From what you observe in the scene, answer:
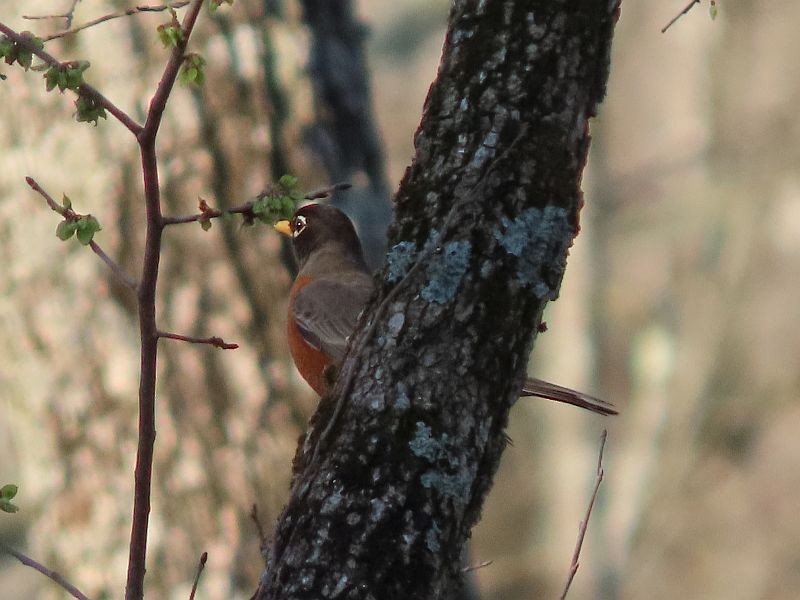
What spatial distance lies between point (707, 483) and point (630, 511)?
1177 millimetres

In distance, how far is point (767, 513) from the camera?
12062 mm

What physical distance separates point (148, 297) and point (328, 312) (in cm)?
189

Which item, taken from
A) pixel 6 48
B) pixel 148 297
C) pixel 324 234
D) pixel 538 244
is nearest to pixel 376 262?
pixel 324 234

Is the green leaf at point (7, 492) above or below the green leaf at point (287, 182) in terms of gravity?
below

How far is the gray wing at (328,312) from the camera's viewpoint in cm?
346

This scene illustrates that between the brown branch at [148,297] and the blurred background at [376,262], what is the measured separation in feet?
5.53

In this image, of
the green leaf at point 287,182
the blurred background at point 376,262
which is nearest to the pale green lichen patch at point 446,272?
the green leaf at point 287,182

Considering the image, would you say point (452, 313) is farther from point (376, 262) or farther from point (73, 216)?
point (376, 262)

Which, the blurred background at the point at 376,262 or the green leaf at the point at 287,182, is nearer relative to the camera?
the green leaf at the point at 287,182

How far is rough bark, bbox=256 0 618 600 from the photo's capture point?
1876 mm

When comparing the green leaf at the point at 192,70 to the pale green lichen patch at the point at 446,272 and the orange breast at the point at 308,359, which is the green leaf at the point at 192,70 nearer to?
the pale green lichen patch at the point at 446,272

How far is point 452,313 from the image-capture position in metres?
1.96

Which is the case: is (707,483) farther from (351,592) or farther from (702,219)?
(351,592)

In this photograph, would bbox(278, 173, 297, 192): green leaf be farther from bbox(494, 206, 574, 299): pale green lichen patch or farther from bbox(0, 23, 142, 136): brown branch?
bbox(494, 206, 574, 299): pale green lichen patch
